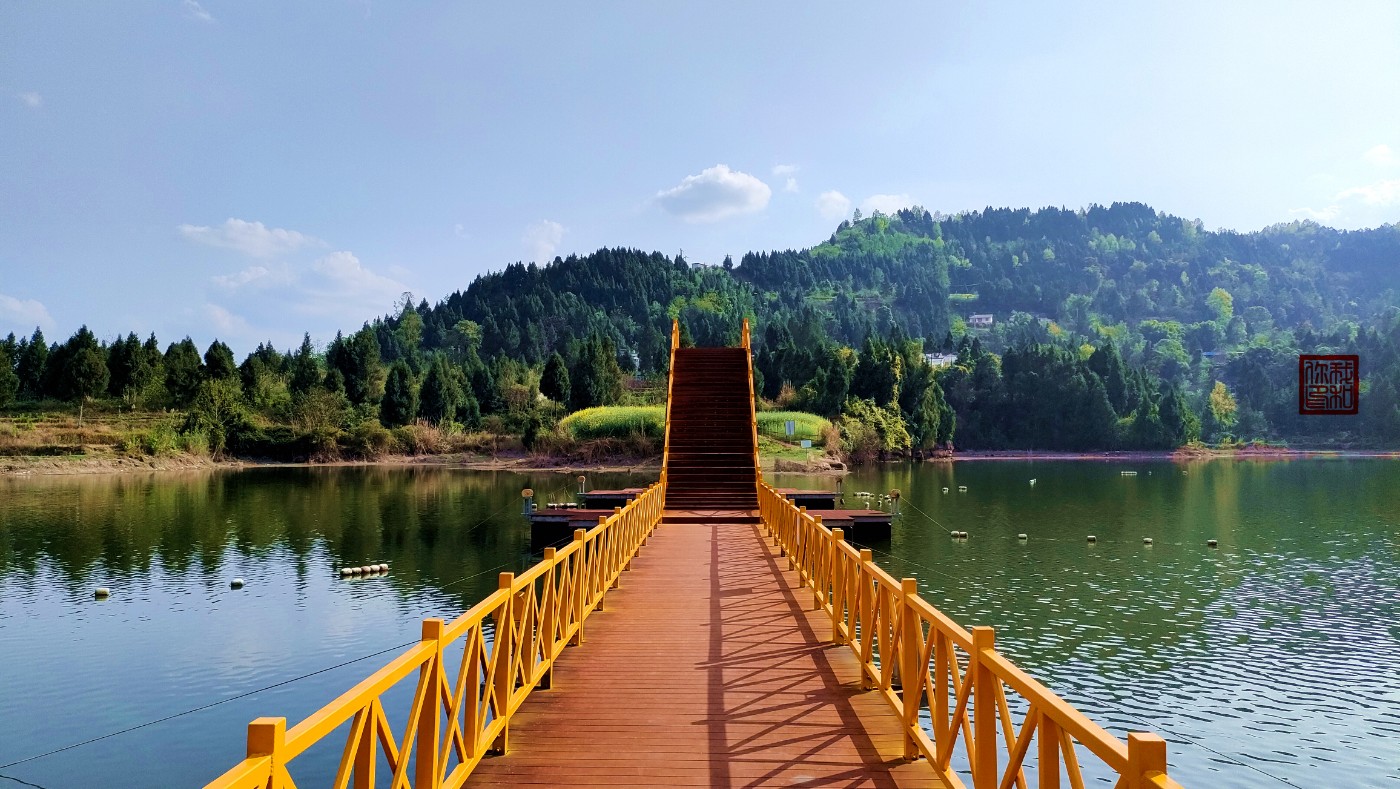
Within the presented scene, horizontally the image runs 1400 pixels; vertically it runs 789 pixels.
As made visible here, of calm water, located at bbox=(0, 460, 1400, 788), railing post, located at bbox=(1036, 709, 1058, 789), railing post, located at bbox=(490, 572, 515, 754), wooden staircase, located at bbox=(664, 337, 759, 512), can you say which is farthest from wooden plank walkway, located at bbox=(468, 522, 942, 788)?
wooden staircase, located at bbox=(664, 337, 759, 512)

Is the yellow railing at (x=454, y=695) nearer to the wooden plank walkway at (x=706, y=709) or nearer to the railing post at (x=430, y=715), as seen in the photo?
the railing post at (x=430, y=715)

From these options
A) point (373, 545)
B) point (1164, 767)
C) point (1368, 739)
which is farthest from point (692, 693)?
point (373, 545)

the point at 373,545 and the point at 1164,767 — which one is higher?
the point at 1164,767

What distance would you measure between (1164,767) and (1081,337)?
178973mm

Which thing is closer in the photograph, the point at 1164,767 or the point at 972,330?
the point at 1164,767

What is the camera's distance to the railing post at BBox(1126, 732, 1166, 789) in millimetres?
2766

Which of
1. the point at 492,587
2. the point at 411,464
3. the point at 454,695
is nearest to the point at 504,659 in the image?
the point at 454,695

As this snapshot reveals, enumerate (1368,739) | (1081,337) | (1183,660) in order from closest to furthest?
1. (1368,739)
2. (1183,660)
3. (1081,337)

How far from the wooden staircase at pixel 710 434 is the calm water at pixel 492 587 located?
160 inches

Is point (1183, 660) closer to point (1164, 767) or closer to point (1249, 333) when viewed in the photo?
point (1164, 767)

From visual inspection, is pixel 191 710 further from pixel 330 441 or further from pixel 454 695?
pixel 330 441

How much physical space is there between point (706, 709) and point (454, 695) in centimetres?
222

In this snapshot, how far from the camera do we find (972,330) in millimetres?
173500

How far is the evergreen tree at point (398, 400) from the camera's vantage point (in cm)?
6094
